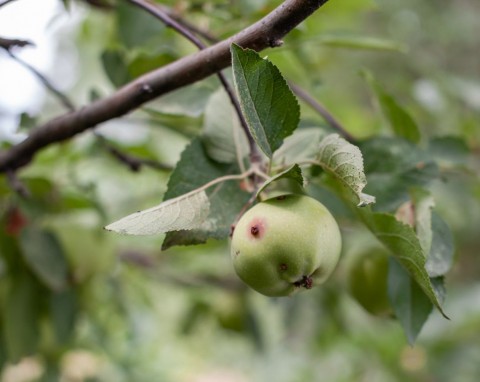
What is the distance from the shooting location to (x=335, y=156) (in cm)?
55

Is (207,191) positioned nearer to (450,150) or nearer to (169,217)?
(169,217)

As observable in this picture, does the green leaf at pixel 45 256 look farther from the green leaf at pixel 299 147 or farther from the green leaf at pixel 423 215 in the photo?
the green leaf at pixel 423 215

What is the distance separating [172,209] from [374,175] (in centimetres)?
30

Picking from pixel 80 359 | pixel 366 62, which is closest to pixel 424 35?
pixel 366 62

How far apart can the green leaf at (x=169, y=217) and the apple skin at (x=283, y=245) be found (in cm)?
4

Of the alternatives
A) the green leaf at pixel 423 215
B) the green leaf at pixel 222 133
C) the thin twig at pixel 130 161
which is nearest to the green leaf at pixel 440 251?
the green leaf at pixel 423 215

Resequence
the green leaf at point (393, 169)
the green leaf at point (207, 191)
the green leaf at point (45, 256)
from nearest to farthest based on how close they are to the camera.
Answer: the green leaf at point (207, 191) < the green leaf at point (393, 169) < the green leaf at point (45, 256)

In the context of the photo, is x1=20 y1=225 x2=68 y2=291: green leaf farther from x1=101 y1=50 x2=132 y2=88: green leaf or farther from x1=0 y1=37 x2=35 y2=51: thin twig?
x1=0 y1=37 x2=35 y2=51: thin twig

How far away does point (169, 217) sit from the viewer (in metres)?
0.53

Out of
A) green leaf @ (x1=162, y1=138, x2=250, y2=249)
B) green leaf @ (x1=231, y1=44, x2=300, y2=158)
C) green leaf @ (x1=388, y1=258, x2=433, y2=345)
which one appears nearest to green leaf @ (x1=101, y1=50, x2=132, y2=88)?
green leaf @ (x1=162, y1=138, x2=250, y2=249)

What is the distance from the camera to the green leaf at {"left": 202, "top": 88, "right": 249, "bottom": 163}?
0.68 m

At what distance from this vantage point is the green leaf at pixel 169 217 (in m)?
0.49

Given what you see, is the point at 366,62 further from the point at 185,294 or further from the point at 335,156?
the point at 335,156

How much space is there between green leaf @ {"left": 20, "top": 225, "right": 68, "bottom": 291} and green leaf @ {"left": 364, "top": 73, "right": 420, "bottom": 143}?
0.56 metres
